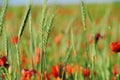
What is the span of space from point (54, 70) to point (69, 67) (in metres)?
0.25

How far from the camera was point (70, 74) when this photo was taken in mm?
2172

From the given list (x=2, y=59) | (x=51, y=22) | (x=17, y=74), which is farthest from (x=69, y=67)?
(x=51, y=22)

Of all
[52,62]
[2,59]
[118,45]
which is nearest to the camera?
[2,59]

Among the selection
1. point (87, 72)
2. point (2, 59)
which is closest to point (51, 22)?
point (2, 59)

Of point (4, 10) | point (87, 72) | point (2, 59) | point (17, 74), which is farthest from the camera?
point (87, 72)

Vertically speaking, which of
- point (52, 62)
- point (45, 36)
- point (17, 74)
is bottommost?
point (52, 62)

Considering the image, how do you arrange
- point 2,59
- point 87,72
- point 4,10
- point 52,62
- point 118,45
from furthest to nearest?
1. point 52,62
2. point 87,72
3. point 118,45
4. point 2,59
5. point 4,10

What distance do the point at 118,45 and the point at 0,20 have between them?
0.67 metres

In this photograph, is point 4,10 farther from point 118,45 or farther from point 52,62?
point 52,62

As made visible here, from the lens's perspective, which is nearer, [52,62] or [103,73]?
[103,73]

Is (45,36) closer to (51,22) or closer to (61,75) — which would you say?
(51,22)

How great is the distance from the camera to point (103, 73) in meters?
2.12

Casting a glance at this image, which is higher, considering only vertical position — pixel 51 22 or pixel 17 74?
pixel 51 22

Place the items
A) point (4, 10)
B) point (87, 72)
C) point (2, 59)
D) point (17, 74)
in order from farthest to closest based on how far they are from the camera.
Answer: point (87, 72)
point (17, 74)
point (2, 59)
point (4, 10)
